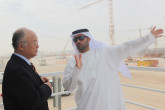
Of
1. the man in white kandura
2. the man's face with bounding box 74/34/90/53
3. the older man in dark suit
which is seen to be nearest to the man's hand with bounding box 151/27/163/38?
the man in white kandura

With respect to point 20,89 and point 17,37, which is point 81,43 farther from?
point 20,89

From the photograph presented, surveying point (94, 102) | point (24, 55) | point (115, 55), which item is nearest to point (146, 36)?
point (115, 55)

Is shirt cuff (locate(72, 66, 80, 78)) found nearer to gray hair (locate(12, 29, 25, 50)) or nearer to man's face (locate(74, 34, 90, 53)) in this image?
man's face (locate(74, 34, 90, 53))

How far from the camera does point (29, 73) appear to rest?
0.96 metres

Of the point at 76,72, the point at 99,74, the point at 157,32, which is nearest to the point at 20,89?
the point at 76,72

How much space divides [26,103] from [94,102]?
639 millimetres

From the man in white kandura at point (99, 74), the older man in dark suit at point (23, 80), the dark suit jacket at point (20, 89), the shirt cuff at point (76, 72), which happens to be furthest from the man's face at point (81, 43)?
the dark suit jacket at point (20, 89)

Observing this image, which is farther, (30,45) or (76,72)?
(76,72)

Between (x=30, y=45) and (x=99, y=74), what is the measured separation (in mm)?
631

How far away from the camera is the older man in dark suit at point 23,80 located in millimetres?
889

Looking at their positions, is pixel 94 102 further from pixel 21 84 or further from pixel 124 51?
pixel 21 84

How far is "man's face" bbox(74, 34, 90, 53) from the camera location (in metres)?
1.51

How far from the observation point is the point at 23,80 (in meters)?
0.89

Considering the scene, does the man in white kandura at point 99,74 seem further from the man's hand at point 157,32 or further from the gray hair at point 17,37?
the gray hair at point 17,37
